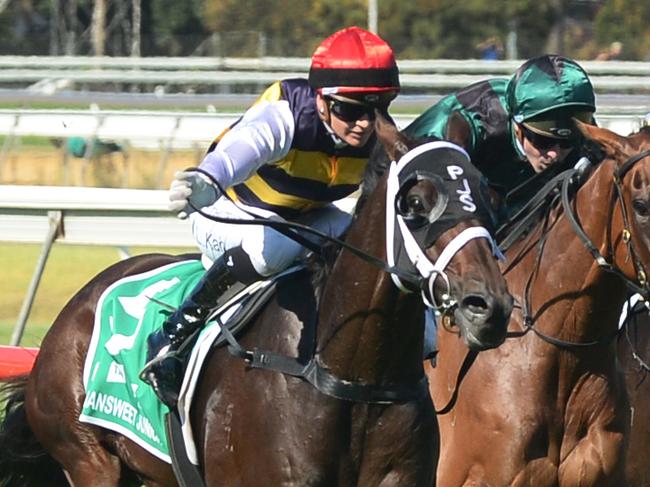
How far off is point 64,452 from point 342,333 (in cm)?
156

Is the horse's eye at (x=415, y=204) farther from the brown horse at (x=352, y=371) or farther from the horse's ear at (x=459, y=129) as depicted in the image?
the horse's ear at (x=459, y=129)

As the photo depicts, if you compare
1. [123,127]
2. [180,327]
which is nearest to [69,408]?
[180,327]

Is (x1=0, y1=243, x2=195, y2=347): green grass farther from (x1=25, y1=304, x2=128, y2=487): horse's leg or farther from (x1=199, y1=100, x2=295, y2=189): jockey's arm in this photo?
(x1=199, y1=100, x2=295, y2=189): jockey's arm

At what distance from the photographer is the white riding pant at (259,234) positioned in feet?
14.5

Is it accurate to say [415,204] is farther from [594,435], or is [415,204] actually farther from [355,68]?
[594,435]

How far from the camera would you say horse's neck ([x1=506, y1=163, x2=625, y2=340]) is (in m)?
4.77

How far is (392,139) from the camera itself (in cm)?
390

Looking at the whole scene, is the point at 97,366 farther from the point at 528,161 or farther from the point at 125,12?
the point at 125,12

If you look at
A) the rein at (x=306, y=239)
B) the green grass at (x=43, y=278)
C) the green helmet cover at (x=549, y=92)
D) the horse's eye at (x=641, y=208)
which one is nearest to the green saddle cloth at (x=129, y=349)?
the rein at (x=306, y=239)

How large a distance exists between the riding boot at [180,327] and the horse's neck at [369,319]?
0.49 meters

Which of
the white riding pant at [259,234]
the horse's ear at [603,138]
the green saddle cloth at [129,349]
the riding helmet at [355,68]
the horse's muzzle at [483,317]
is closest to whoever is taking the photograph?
the horse's muzzle at [483,317]

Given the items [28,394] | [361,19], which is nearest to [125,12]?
[361,19]

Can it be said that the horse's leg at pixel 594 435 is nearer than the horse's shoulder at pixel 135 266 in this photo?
Yes

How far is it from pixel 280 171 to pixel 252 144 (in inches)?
12.4
